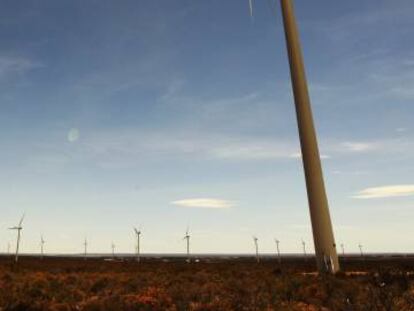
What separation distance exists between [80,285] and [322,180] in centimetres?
1372

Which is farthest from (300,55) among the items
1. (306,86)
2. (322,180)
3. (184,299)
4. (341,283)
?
(184,299)

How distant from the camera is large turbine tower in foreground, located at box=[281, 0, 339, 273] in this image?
2297cm

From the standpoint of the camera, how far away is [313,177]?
2333 cm

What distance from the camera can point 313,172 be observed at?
2338cm

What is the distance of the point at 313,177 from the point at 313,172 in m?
0.25

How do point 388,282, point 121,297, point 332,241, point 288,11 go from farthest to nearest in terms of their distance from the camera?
point 288,11 < point 332,241 < point 388,282 < point 121,297

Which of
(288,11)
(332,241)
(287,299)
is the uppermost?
(288,11)

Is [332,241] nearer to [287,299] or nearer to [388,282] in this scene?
[388,282]

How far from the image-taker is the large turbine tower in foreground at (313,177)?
22969 mm

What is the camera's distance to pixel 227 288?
20.7 metres

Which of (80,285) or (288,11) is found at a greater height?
(288,11)

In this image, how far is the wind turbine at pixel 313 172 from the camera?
23.0 metres

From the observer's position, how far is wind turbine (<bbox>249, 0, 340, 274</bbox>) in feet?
75.4

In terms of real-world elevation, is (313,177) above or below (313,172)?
below
